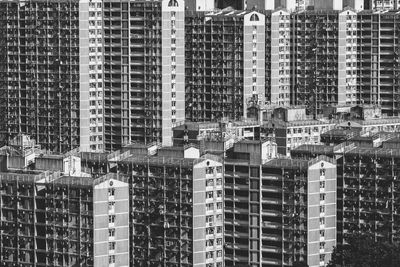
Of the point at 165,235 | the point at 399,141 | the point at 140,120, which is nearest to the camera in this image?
the point at 165,235

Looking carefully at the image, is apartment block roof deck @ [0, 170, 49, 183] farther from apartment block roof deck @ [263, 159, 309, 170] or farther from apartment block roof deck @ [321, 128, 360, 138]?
apartment block roof deck @ [321, 128, 360, 138]

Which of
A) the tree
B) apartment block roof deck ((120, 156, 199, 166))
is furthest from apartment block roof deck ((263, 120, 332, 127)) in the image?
the tree

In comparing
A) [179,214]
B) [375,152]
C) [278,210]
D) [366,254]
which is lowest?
[366,254]

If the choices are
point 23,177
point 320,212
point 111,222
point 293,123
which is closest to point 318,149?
point 320,212

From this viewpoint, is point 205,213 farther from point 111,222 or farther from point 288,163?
point 111,222

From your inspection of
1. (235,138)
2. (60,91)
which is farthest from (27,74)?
(235,138)

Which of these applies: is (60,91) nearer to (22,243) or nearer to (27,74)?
(27,74)

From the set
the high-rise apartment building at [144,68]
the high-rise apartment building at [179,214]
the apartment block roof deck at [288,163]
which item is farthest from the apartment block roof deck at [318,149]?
the high-rise apartment building at [144,68]
